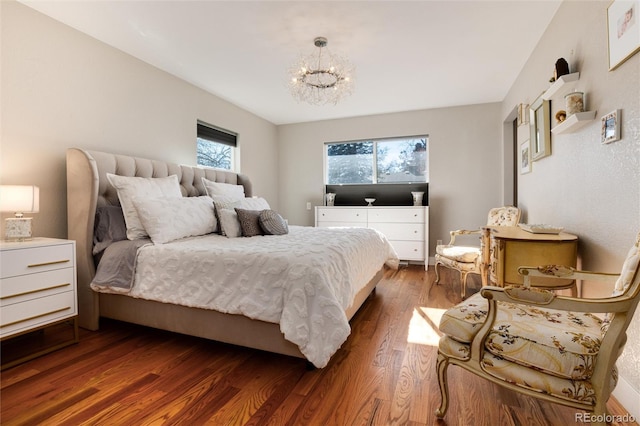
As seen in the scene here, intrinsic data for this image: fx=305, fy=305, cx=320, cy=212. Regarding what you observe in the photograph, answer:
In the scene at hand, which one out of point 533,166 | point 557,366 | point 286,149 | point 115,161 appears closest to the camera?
point 557,366

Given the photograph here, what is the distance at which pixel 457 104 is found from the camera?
4598 mm

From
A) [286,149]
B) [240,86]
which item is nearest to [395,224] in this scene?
[286,149]

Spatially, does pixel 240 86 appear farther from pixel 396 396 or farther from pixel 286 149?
pixel 396 396

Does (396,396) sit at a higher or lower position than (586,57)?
lower

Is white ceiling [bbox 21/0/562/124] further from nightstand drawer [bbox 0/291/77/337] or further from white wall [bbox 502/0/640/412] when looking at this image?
nightstand drawer [bbox 0/291/77/337]

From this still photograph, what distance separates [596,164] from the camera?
1.75 metres

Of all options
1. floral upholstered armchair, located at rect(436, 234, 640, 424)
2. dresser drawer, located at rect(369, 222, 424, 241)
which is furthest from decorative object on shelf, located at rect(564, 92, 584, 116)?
dresser drawer, located at rect(369, 222, 424, 241)

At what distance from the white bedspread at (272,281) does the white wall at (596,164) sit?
1396mm

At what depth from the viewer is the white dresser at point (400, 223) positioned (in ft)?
14.9

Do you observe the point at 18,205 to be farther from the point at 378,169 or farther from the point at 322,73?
the point at 378,169

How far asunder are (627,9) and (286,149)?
188 inches

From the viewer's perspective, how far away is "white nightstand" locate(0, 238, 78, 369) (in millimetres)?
1794

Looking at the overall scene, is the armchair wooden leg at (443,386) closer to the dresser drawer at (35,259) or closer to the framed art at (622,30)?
the framed art at (622,30)

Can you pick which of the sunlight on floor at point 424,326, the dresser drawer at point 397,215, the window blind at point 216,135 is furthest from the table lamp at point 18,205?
the dresser drawer at point 397,215
